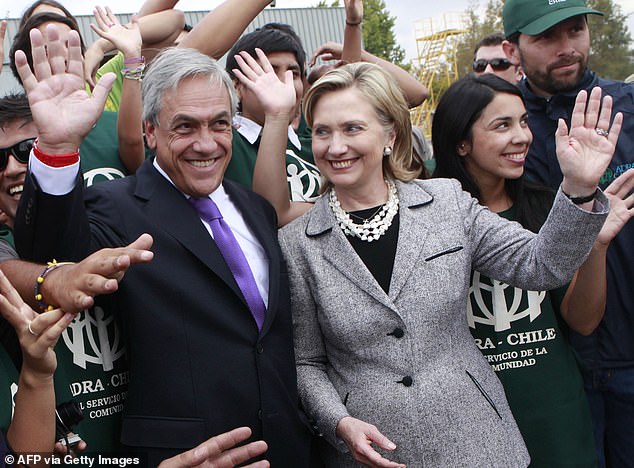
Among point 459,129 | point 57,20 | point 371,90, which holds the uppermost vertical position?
point 57,20

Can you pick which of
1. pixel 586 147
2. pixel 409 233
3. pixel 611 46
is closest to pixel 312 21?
pixel 611 46

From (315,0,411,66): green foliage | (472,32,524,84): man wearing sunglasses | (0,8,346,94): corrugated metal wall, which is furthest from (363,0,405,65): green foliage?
(472,32,524,84): man wearing sunglasses

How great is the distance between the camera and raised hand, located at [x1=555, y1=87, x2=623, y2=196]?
89.3 inches

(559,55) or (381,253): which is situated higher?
(559,55)

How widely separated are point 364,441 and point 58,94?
1442mm

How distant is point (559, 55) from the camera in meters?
3.37

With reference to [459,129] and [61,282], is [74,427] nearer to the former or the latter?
[61,282]

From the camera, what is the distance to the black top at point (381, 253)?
2514 millimetres

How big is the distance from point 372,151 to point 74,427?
4.68ft

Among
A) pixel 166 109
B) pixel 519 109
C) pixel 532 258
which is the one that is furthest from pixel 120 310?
pixel 519 109

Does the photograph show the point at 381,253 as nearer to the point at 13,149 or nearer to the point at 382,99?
the point at 382,99

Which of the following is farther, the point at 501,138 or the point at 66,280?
the point at 501,138

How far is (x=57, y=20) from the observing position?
130 inches

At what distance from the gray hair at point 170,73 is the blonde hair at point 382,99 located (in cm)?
41
